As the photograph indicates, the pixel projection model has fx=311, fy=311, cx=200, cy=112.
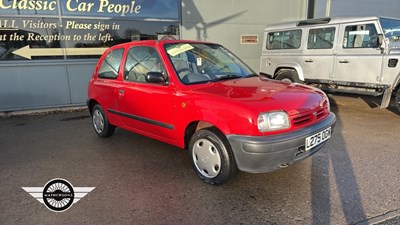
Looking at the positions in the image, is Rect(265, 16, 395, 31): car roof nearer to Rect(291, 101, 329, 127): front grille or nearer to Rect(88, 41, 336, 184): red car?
Rect(88, 41, 336, 184): red car

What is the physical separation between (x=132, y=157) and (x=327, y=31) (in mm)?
5544

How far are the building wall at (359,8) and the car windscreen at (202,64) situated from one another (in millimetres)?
7773

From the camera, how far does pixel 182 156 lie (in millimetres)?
4461

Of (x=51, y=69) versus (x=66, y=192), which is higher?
(x=51, y=69)

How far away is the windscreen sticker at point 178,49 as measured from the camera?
13.3 ft

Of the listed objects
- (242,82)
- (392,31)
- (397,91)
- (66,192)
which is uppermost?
(392,31)

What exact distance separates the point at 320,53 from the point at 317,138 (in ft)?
15.6

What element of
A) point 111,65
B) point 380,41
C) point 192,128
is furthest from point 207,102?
point 380,41

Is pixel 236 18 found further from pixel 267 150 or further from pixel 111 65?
pixel 267 150

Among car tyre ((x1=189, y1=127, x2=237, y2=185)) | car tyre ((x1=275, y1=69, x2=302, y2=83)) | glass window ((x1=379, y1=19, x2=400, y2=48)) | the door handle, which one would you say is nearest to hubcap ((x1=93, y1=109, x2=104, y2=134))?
the door handle

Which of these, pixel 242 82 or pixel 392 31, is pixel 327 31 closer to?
pixel 392 31

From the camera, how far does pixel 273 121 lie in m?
3.03

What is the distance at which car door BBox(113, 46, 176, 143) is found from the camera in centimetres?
386

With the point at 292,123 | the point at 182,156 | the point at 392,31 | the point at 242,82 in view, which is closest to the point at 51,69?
the point at 182,156
